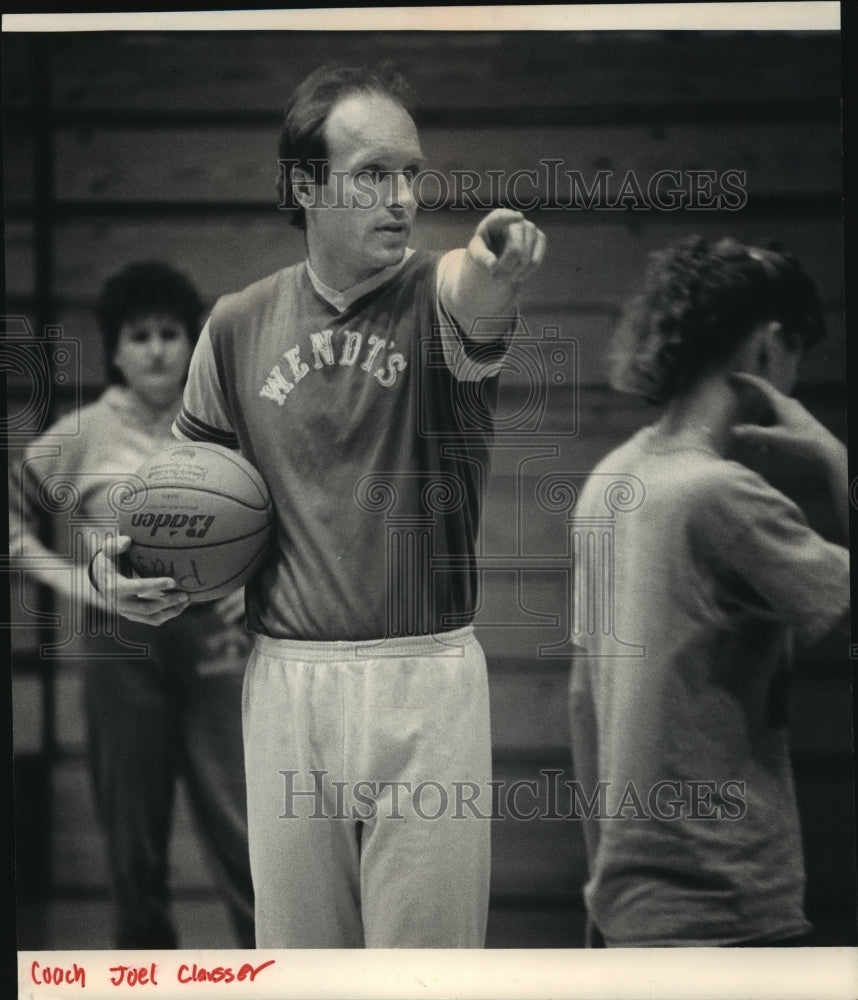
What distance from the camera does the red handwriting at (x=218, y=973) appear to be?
298 cm

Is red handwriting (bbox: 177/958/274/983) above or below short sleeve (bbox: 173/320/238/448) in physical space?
below

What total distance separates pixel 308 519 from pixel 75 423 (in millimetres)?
656

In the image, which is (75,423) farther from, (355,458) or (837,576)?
(837,576)

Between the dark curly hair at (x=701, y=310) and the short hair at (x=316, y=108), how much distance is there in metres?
0.79

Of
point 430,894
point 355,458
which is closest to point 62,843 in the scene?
point 430,894

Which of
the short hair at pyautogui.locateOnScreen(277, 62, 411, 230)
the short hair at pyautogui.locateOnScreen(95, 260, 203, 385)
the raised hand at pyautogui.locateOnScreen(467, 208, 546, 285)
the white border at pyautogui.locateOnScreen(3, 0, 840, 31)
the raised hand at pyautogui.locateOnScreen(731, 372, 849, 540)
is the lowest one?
the raised hand at pyautogui.locateOnScreen(731, 372, 849, 540)

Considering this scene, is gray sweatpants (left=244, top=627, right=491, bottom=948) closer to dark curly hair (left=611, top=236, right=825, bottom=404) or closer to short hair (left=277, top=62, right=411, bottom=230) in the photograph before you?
dark curly hair (left=611, top=236, right=825, bottom=404)

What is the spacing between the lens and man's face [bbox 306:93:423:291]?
2930mm

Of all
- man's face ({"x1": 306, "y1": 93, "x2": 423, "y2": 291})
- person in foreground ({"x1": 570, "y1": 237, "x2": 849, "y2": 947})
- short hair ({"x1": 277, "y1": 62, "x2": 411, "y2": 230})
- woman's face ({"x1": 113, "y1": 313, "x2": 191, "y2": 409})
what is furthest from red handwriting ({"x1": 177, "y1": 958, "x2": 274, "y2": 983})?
short hair ({"x1": 277, "y1": 62, "x2": 411, "y2": 230})

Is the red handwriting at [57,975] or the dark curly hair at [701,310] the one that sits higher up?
the dark curly hair at [701,310]

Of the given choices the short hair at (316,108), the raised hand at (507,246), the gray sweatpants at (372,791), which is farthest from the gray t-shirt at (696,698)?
the short hair at (316,108)

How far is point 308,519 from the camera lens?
2906 mm

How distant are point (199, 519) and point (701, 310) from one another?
134 cm
